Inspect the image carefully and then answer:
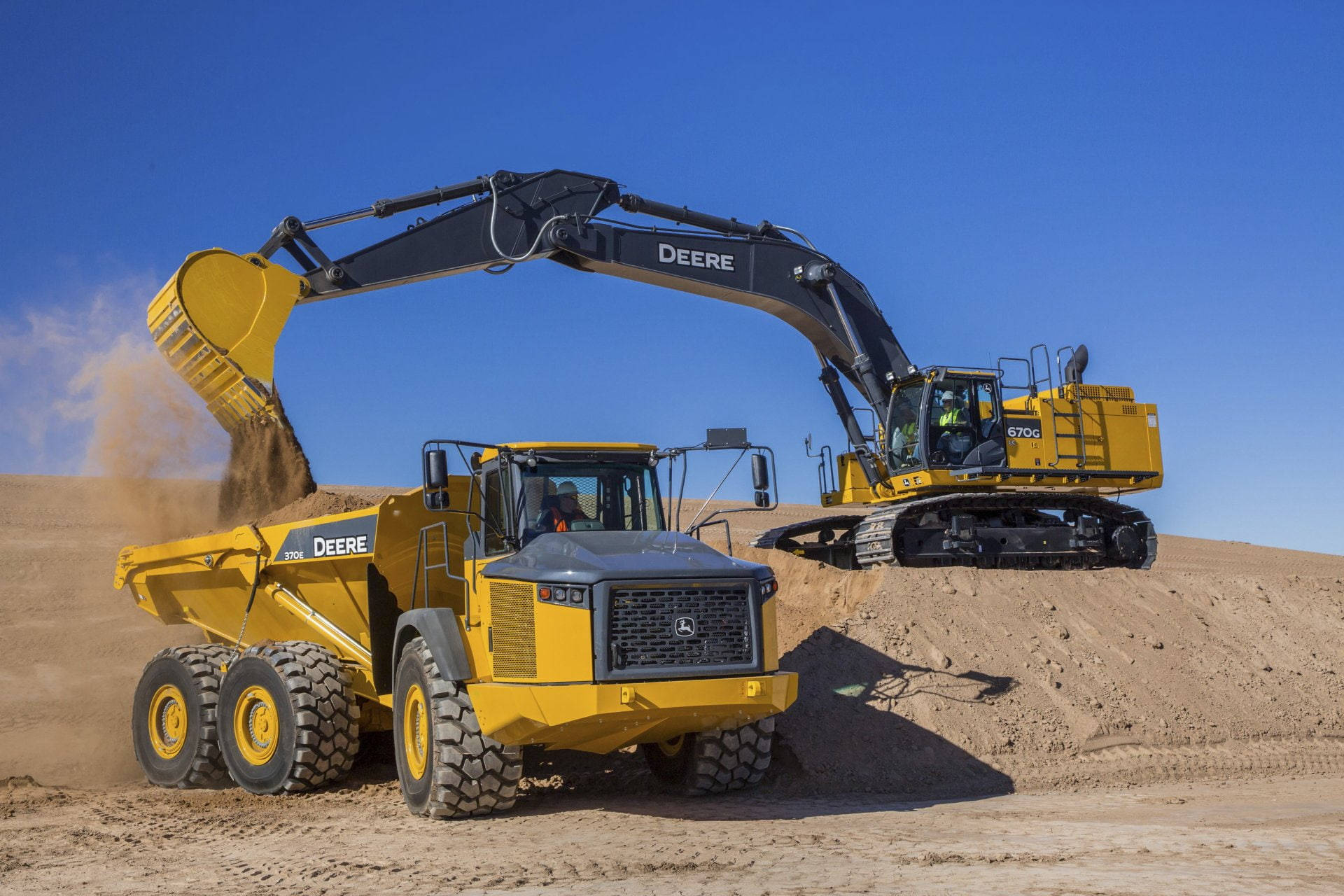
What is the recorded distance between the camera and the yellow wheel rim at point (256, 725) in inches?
427

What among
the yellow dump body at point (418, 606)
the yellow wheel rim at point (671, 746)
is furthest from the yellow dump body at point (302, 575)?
the yellow wheel rim at point (671, 746)

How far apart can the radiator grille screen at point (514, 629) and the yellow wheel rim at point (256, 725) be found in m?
3.09

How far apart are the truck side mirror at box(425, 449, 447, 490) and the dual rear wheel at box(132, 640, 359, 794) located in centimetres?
294

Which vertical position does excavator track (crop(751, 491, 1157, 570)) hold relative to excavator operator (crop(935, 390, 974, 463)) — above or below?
below

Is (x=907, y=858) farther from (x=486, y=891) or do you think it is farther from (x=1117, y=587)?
(x=1117, y=587)

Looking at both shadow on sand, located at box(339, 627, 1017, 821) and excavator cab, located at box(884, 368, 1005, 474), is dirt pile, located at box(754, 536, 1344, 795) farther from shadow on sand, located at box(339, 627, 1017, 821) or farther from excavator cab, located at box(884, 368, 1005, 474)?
excavator cab, located at box(884, 368, 1005, 474)

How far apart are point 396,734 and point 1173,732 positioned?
8.20 metres

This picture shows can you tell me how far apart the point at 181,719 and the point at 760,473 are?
21.8ft

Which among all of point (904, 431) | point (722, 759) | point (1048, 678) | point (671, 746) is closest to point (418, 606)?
point (671, 746)

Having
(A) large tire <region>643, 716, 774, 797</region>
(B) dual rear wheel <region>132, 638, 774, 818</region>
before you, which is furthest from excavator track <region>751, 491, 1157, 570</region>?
(A) large tire <region>643, 716, 774, 797</region>

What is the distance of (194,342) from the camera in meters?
12.8

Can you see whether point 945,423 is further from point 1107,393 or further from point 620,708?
point 620,708

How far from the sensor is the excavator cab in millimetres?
17719

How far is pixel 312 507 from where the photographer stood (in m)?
13.3
